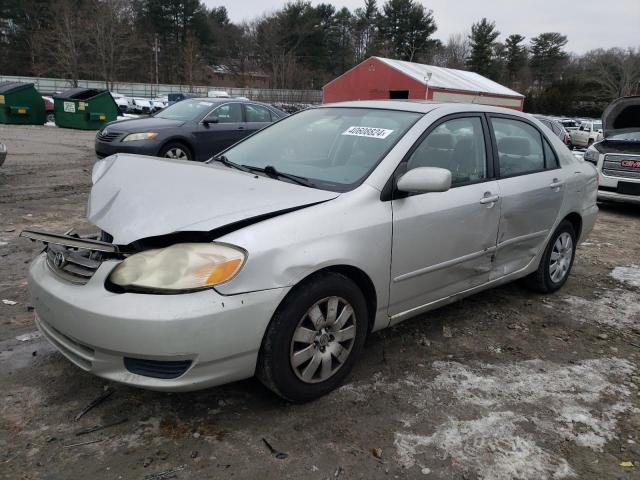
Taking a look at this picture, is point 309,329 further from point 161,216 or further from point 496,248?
point 496,248

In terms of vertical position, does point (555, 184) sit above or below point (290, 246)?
above

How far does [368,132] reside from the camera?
3.22 metres

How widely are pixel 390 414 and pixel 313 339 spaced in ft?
1.87

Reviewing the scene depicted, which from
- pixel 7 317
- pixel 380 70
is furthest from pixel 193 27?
pixel 7 317

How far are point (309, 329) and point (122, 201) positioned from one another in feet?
3.94

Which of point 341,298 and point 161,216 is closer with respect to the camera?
point 161,216

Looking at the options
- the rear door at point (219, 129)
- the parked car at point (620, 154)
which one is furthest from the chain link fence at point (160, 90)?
the parked car at point (620, 154)

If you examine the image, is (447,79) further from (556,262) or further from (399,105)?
(399,105)

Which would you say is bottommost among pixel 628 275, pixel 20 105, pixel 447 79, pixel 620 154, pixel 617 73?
pixel 628 275

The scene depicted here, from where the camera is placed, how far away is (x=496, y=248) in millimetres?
3590

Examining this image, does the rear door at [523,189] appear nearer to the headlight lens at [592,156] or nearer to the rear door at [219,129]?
the headlight lens at [592,156]

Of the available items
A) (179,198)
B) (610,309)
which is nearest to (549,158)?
(610,309)

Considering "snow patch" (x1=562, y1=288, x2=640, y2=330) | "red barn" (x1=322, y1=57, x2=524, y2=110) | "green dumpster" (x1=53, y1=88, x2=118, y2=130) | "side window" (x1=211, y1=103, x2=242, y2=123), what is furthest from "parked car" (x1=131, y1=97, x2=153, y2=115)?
"snow patch" (x1=562, y1=288, x2=640, y2=330)

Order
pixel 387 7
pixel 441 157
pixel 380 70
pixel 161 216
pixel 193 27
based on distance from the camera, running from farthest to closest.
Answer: pixel 387 7 → pixel 193 27 → pixel 380 70 → pixel 441 157 → pixel 161 216
